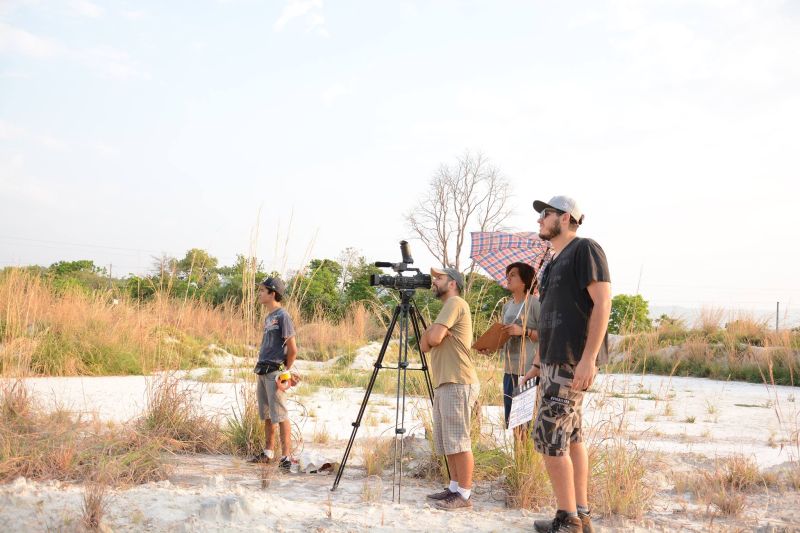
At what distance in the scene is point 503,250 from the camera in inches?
264

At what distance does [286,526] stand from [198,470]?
169 cm

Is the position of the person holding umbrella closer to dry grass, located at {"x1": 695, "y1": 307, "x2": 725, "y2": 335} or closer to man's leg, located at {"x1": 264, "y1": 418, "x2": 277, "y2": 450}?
man's leg, located at {"x1": 264, "y1": 418, "x2": 277, "y2": 450}

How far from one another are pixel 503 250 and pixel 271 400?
9.40 ft

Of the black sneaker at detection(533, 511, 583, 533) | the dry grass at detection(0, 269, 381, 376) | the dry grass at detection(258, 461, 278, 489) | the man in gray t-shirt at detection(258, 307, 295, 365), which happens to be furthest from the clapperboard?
the dry grass at detection(0, 269, 381, 376)

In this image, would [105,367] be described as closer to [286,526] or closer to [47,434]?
[47,434]

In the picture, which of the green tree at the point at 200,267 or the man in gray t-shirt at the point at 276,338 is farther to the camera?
the green tree at the point at 200,267

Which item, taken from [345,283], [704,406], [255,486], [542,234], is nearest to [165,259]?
[255,486]

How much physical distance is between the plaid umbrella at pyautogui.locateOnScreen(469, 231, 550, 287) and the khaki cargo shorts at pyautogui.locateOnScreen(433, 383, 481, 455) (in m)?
2.39

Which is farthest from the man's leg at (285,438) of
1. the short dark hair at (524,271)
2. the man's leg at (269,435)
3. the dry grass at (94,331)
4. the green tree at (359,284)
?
the green tree at (359,284)

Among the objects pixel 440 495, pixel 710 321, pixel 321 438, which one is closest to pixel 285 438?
pixel 321 438

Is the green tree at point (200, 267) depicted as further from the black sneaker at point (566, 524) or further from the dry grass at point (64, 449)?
the black sneaker at point (566, 524)

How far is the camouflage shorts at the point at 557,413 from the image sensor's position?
3199 mm

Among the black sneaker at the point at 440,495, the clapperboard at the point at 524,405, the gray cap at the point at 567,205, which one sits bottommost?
the black sneaker at the point at 440,495

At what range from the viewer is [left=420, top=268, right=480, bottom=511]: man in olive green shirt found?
4.07 m
